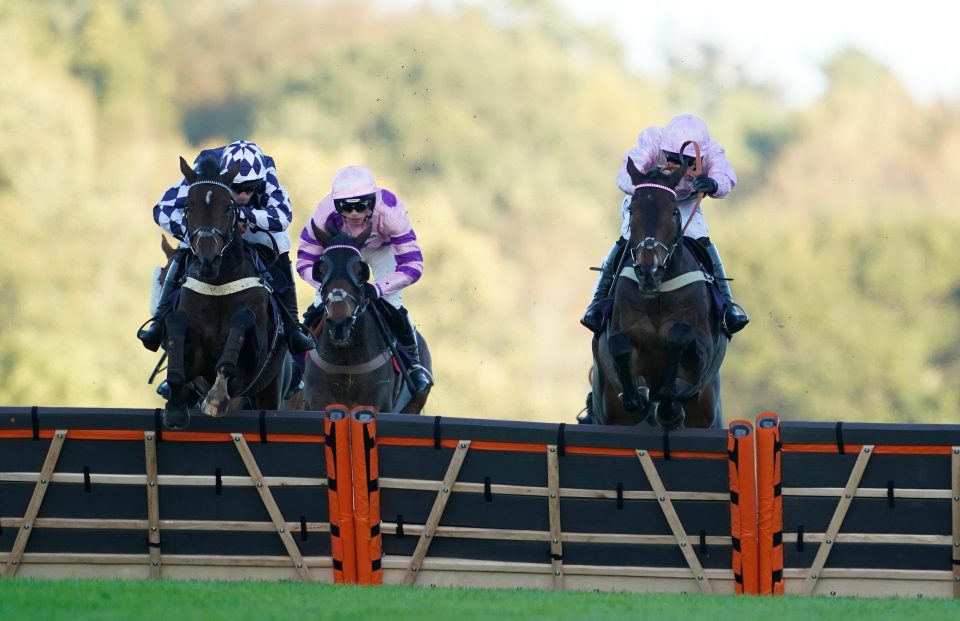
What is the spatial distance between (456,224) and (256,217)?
69.7 ft

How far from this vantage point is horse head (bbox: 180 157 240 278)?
31.2 feet

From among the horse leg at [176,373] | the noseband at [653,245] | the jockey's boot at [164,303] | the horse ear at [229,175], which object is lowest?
the horse leg at [176,373]

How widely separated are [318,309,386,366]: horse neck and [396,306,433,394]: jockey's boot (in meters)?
0.39

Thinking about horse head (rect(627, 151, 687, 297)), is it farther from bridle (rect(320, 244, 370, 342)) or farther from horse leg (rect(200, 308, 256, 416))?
horse leg (rect(200, 308, 256, 416))

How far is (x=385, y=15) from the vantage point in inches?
1319

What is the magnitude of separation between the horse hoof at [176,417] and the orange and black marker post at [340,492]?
78 centimetres

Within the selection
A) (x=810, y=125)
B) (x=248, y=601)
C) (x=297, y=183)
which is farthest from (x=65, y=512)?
(x=810, y=125)

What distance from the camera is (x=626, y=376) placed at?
9.66 metres

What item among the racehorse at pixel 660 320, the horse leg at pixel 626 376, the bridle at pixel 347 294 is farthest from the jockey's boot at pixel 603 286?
the bridle at pixel 347 294

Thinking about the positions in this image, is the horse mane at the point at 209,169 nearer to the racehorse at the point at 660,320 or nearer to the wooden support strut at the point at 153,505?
the wooden support strut at the point at 153,505

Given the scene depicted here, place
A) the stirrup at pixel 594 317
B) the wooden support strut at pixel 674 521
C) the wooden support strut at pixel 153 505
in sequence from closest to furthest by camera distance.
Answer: the wooden support strut at pixel 674 521 → the wooden support strut at pixel 153 505 → the stirrup at pixel 594 317

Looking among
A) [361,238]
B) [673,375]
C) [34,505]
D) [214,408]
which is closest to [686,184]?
[673,375]

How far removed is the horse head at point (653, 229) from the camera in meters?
9.46

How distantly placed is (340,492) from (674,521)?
1.72m
